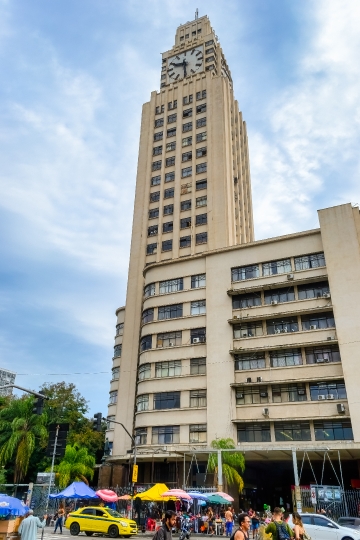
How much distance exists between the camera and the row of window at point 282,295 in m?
38.7

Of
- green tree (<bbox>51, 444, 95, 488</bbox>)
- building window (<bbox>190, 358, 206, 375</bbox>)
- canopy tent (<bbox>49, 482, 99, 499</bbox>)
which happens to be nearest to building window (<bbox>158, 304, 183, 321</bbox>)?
building window (<bbox>190, 358, 206, 375</bbox>)

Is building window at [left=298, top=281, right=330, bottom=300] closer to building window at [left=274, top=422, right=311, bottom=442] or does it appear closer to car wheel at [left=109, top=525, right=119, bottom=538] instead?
building window at [left=274, top=422, right=311, bottom=442]

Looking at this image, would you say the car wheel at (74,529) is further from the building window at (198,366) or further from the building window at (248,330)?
the building window at (248,330)

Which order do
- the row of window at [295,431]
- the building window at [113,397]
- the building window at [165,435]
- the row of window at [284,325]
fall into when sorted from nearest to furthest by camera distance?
the row of window at [295,431], the row of window at [284,325], the building window at [165,435], the building window at [113,397]

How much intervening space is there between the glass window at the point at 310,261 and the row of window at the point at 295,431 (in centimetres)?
1313

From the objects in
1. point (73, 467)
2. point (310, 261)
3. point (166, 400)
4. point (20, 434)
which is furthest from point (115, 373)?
point (310, 261)

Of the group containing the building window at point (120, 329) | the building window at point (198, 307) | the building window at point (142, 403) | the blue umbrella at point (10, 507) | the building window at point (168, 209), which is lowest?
the blue umbrella at point (10, 507)

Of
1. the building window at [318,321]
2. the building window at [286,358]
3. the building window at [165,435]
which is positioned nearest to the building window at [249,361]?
the building window at [286,358]

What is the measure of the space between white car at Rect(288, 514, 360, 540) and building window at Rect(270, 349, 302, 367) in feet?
54.8

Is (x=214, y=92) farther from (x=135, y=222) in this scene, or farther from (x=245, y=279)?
(x=245, y=279)

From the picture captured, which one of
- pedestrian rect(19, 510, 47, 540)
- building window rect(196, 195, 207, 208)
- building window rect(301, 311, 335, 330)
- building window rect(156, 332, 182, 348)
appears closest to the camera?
pedestrian rect(19, 510, 47, 540)

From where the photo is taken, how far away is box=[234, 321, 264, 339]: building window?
39750mm

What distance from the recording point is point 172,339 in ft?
140

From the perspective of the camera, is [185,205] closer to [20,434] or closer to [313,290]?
[313,290]
